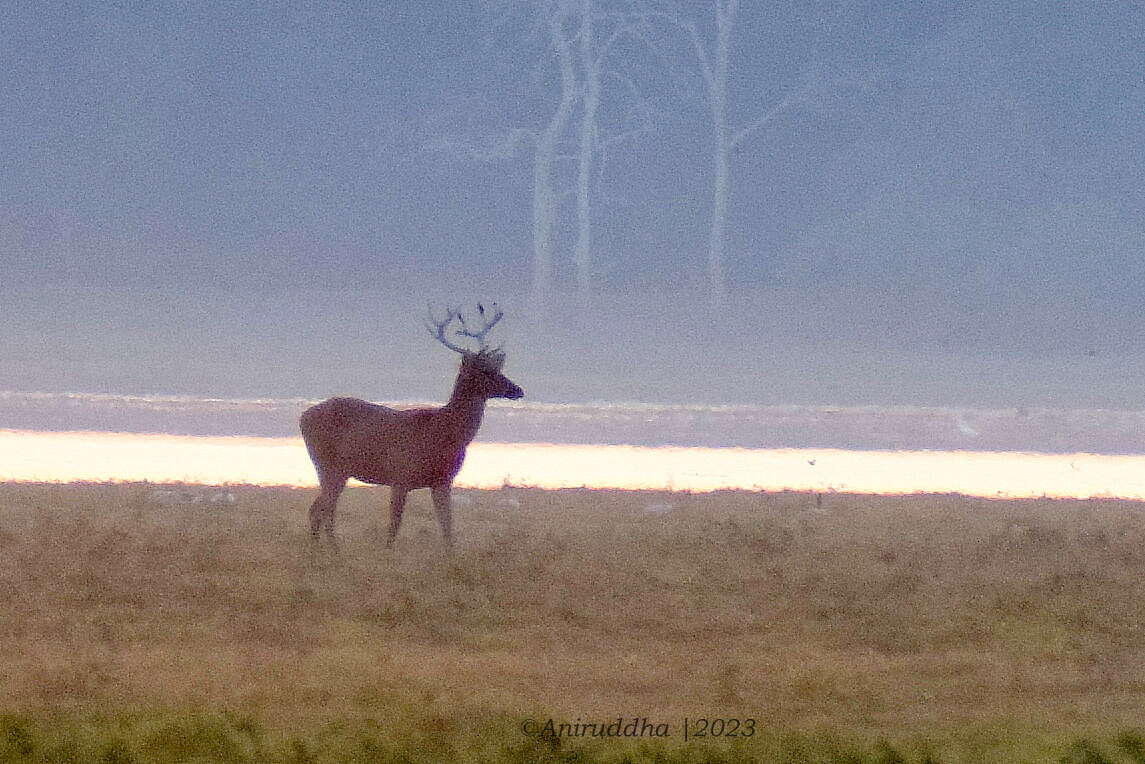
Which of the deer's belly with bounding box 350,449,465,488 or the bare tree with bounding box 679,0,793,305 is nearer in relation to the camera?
the deer's belly with bounding box 350,449,465,488

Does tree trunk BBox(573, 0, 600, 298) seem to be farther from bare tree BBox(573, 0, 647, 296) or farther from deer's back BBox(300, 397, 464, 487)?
deer's back BBox(300, 397, 464, 487)

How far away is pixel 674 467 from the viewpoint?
8.47 m

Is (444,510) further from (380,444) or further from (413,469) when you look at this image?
(380,444)

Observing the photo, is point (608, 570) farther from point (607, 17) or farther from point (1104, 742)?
point (607, 17)

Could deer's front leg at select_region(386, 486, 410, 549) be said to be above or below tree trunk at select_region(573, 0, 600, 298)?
below

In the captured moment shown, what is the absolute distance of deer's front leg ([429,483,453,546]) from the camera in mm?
5090

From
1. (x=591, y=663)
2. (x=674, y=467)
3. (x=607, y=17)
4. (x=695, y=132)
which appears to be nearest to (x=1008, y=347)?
(x=695, y=132)

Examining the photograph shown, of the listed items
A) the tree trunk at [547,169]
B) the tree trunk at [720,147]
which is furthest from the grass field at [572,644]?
the tree trunk at [547,169]

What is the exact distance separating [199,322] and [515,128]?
5.36 meters

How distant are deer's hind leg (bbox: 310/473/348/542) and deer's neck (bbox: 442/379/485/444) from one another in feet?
1.89

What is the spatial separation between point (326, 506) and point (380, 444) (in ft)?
1.13

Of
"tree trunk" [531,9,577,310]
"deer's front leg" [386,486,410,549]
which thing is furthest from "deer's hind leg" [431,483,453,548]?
"tree trunk" [531,9,577,310]

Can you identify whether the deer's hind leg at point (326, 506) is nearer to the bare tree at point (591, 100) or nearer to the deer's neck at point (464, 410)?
the deer's neck at point (464, 410)

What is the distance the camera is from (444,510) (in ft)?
17.0
